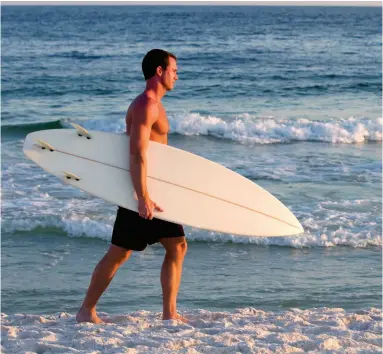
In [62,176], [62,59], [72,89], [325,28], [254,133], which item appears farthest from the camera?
[325,28]

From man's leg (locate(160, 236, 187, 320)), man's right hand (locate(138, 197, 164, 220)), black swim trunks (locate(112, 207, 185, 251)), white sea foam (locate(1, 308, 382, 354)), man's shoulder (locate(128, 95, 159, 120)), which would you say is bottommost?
white sea foam (locate(1, 308, 382, 354))

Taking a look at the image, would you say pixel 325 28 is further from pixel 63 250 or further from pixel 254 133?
pixel 63 250

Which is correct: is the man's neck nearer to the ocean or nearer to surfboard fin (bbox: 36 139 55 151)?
surfboard fin (bbox: 36 139 55 151)

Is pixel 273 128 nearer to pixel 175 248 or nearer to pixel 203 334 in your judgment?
pixel 175 248

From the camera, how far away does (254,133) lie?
14016 mm

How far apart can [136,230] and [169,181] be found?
0.36 m

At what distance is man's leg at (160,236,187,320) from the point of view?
432 centimetres

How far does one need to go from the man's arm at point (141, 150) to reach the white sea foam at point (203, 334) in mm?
636

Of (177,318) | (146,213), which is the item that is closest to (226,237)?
(177,318)

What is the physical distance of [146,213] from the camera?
4.11 m

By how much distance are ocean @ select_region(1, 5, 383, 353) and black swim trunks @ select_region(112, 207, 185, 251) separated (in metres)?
Answer: 0.45

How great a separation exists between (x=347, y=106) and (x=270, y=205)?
13.7m

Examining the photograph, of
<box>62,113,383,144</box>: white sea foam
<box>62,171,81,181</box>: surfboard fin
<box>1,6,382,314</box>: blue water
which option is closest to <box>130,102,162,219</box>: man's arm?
<box>62,171,81,181</box>: surfboard fin

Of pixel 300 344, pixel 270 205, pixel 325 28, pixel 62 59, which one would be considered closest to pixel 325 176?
pixel 270 205
